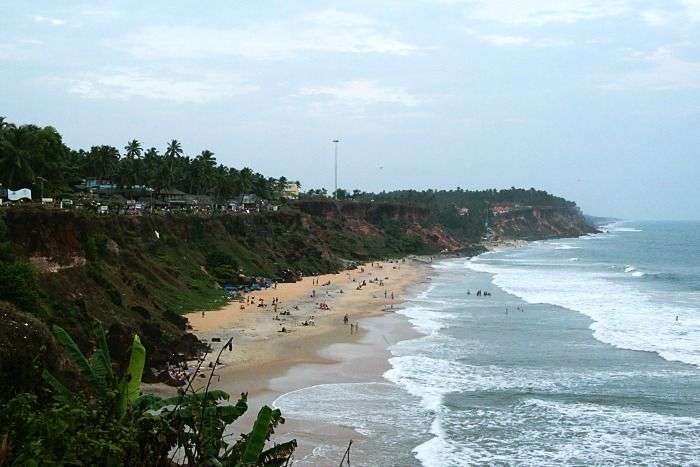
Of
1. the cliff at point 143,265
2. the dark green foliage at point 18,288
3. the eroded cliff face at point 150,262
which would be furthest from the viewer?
the eroded cliff face at point 150,262

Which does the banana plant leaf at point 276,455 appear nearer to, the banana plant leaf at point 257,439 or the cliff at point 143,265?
the banana plant leaf at point 257,439

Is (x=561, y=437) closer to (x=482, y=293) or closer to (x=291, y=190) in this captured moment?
(x=482, y=293)

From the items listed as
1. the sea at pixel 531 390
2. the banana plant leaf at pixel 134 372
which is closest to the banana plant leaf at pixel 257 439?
the banana plant leaf at pixel 134 372

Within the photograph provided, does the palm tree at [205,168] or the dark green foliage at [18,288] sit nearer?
the dark green foliage at [18,288]

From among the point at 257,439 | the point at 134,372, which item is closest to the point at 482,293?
the point at 134,372

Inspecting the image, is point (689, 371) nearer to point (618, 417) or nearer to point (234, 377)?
point (618, 417)

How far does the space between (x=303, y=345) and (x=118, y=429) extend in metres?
28.5

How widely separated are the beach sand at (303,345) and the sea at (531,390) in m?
1.06

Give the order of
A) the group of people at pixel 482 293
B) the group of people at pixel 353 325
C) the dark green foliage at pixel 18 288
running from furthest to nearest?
the group of people at pixel 482 293 → the group of people at pixel 353 325 → the dark green foliage at pixel 18 288

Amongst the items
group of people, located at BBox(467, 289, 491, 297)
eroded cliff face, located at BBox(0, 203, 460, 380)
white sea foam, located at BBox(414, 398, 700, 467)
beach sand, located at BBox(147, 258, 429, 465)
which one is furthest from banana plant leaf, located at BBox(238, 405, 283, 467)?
group of people, located at BBox(467, 289, 491, 297)

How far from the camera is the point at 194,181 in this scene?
89.1 metres

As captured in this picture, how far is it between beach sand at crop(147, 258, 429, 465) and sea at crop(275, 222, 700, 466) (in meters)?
1.06

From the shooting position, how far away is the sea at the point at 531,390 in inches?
858

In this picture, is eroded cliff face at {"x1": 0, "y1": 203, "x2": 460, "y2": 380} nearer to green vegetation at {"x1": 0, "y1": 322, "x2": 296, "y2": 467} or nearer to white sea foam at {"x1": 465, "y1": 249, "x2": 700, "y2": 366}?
green vegetation at {"x1": 0, "y1": 322, "x2": 296, "y2": 467}
